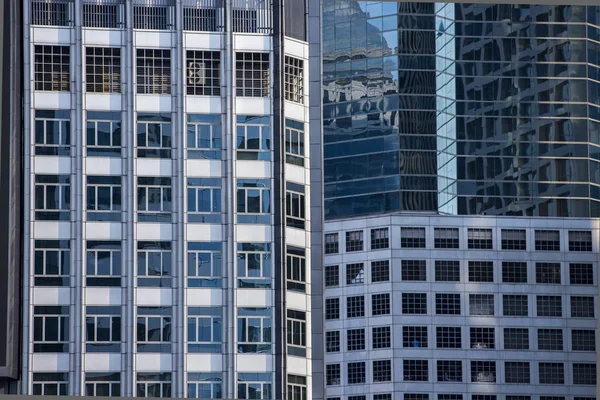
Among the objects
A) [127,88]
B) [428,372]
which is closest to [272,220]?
[127,88]

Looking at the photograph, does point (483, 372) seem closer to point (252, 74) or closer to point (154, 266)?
point (252, 74)

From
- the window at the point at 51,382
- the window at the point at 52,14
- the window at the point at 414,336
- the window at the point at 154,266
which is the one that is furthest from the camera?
the window at the point at 414,336

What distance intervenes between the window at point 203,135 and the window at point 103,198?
622cm

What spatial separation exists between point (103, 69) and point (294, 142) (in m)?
15.9

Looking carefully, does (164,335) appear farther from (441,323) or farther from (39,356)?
(441,323)

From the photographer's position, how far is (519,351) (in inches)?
7854

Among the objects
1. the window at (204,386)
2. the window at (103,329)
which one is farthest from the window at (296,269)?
the window at (103,329)

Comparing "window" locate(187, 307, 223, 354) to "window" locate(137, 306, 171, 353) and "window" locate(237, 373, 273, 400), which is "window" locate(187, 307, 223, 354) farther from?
"window" locate(237, 373, 273, 400)

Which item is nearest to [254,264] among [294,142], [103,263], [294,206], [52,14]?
[294,206]

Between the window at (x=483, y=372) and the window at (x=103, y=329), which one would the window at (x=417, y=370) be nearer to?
the window at (x=483, y=372)

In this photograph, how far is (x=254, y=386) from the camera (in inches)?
3688

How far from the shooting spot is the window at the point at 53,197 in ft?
327

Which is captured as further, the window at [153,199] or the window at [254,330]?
the window at [153,199]

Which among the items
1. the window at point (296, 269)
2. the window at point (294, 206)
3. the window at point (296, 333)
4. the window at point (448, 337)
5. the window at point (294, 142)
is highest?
the window at point (294, 142)
